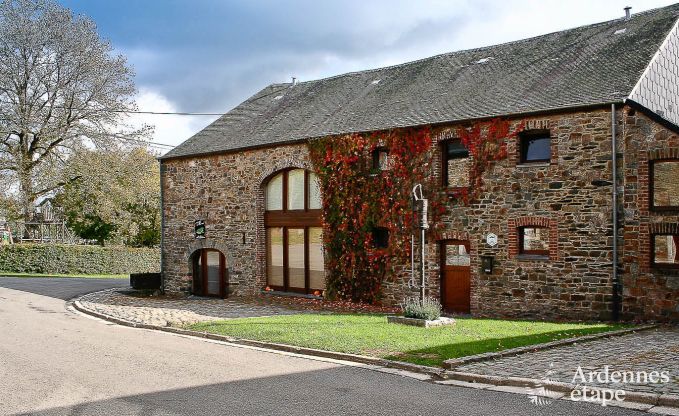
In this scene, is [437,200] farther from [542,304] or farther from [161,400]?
[161,400]

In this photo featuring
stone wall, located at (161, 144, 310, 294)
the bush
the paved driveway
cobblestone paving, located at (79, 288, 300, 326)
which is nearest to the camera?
the bush

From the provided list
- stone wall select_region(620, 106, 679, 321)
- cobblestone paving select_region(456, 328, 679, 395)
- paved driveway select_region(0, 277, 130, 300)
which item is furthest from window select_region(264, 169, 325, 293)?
cobblestone paving select_region(456, 328, 679, 395)

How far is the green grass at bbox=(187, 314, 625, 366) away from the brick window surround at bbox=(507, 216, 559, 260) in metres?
2.02

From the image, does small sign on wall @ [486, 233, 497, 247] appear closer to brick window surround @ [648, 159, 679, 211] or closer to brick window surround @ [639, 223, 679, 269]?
brick window surround @ [639, 223, 679, 269]

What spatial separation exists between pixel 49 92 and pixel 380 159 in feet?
72.9

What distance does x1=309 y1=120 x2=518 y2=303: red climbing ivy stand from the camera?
1803cm

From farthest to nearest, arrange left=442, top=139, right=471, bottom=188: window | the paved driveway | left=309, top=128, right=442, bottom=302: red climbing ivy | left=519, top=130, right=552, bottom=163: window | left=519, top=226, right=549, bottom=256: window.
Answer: the paved driveway < left=309, top=128, right=442, bottom=302: red climbing ivy < left=442, top=139, right=471, bottom=188: window < left=519, top=130, right=552, bottom=163: window < left=519, top=226, right=549, bottom=256: window

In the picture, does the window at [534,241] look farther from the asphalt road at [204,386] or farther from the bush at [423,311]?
the asphalt road at [204,386]

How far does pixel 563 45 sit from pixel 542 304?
8414mm

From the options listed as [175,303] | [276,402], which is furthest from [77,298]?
[276,402]

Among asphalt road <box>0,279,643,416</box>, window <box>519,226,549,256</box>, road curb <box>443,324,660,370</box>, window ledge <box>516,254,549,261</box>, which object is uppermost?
window <box>519,226,549,256</box>

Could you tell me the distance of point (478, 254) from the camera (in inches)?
674

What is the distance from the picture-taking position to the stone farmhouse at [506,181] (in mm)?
14891

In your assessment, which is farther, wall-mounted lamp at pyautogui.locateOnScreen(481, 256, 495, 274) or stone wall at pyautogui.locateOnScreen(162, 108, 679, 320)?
wall-mounted lamp at pyautogui.locateOnScreen(481, 256, 495, 274)
